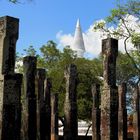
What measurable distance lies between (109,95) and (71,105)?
490cm

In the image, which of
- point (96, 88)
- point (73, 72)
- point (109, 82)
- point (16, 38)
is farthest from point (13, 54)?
point (96, 88)

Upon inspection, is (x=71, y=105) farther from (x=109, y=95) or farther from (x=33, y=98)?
(x=109, y=95)

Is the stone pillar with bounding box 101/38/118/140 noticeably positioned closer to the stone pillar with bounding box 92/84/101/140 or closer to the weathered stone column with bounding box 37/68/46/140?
the weathered stone column with bounding box 37/68/46/140

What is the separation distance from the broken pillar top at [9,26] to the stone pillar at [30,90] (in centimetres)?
295

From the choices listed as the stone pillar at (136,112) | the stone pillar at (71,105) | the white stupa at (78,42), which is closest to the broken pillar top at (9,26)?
the stone pillar at (71,105)

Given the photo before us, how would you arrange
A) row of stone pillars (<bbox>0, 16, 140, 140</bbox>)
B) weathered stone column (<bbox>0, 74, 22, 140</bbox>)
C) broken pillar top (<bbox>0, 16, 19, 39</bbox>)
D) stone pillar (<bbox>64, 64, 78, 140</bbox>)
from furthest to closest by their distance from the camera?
stone pillar (<bbox>64, 64, 78, 140</bbox>)
broken pillar top (<bbox>0, 16, 19, 39</bbox>)
row of stone pillars (<bbox>0, 16, 140, 140</bbox>)
weathered stone column (<bbox>0, 74, 22, 140</bbox>)

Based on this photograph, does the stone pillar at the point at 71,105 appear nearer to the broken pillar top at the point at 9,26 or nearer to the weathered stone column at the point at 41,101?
the weathered stone column at the point at 41,101

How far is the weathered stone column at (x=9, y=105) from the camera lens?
12.8 meters

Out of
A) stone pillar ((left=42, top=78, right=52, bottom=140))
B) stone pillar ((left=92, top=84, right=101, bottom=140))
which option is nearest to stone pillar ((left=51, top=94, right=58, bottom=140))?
stone pillar ((left=92, top=84, right=101, bottom=140))

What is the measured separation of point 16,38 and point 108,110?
4263 millimetres

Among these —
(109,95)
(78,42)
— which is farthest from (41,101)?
(78,42)

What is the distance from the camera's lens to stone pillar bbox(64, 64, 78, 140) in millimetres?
19266

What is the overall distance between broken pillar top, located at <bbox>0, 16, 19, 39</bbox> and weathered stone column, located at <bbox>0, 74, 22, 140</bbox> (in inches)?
50.0

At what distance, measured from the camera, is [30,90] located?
16.5 meters
